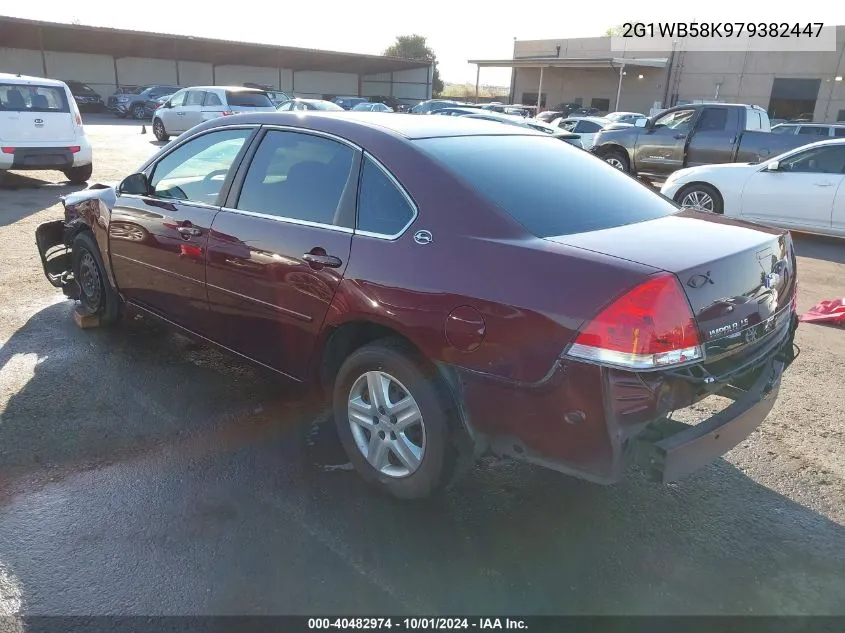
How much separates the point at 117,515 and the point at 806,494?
3.26 m

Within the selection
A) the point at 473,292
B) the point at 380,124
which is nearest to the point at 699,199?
the point at 380,124

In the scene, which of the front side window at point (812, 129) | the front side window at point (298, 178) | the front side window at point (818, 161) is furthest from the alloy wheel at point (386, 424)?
the front side window at point (812, 129)

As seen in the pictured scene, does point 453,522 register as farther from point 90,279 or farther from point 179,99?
point 179,99

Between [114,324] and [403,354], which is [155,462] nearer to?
[403,354]

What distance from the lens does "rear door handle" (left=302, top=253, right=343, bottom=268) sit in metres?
2.93

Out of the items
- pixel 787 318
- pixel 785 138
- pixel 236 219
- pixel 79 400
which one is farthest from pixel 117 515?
pixel 785 138

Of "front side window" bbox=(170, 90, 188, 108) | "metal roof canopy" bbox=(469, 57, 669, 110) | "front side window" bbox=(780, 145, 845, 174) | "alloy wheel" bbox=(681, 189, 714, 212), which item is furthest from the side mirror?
"metal roof canopy" bbox=(469, 57, 669, 110)

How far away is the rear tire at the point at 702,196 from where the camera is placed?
31.1 feet

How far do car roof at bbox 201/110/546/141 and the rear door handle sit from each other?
2.02ft

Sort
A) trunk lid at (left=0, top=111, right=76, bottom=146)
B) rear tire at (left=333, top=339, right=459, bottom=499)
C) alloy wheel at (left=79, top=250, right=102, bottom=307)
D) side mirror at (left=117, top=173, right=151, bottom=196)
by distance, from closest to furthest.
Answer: rear tire at (left=333, top=339, right=459, bottom=499) < side mirror at (left=117, top=173, right=151, bottom=196) < alloy wheel at (left=79, top=250, right=102, bottom=307) < trunk lid at (left=0, top=111, right=76, bottom=146)

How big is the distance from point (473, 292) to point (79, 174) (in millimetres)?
11952

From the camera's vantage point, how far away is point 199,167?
4059mm

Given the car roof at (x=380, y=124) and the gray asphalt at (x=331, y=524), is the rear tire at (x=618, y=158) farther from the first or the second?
the car roof at (x=380, y=124)

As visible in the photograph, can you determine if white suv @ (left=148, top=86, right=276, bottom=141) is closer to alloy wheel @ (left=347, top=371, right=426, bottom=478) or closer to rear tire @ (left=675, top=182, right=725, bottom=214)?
rear tire @ (left=675, top=182, right=725, bottom=214)
